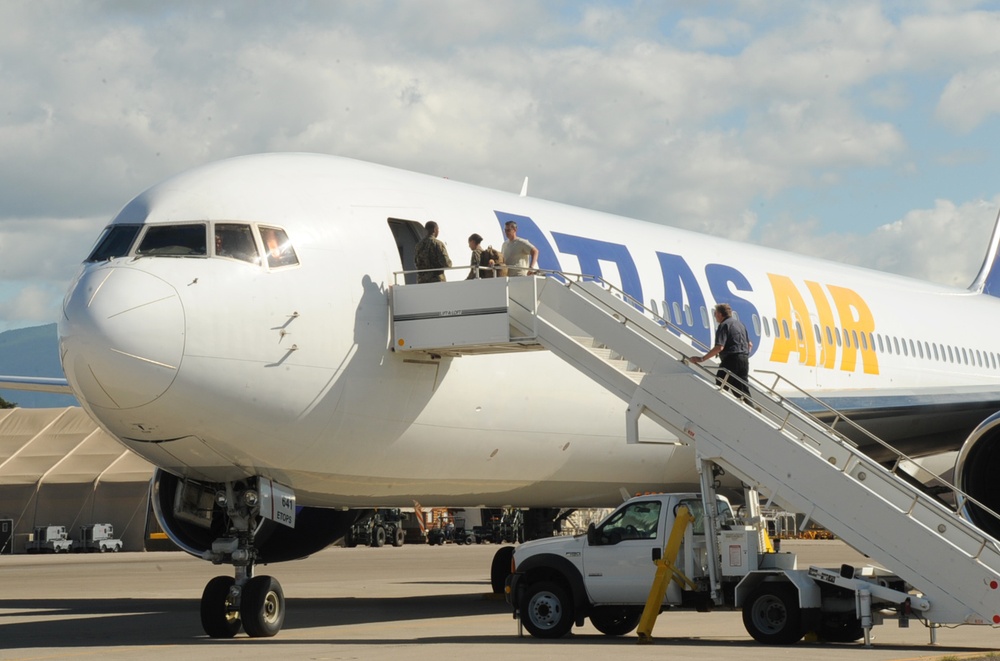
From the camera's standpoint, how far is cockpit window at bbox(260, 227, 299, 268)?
12203 mm

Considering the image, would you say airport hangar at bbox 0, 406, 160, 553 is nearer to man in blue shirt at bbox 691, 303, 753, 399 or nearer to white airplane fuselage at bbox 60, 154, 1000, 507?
white airplane fuselage at bbox 60, 154, 1000, 507

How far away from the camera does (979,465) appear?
14836mm

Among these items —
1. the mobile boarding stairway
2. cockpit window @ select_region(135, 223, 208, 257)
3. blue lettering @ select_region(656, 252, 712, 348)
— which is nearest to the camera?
the mobile boarding stairway

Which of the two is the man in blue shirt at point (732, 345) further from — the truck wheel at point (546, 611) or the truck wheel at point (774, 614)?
the truck wheel at point (546, 611)

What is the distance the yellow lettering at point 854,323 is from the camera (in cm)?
2009

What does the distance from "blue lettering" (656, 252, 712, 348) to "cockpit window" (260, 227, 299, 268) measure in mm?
5821

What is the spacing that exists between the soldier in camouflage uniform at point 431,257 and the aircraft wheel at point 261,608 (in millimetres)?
3285

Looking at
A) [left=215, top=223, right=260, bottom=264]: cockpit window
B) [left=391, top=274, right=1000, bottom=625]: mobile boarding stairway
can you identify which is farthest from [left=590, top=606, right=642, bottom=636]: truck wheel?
[left=215, top=223, right=260, bottom=264]: cockpit window

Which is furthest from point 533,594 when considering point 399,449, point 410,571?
point 410,571

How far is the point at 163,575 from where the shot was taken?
29703mm

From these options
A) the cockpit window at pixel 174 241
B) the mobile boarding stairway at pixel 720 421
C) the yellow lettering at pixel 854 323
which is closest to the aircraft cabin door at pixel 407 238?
the mobile boarding stairway at pixel 720 421

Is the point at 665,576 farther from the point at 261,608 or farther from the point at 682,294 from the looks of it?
the point at 682,294

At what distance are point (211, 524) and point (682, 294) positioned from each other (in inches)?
262

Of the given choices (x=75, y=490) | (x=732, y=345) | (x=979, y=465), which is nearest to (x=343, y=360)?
(x=732, y=345)
